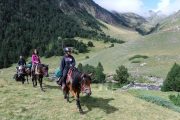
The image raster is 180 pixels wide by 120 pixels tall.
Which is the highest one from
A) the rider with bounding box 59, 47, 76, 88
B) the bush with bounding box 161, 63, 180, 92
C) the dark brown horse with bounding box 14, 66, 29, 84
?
the rider with bounding box 59, 47, 76, 88

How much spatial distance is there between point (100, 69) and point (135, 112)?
8390 centimetres

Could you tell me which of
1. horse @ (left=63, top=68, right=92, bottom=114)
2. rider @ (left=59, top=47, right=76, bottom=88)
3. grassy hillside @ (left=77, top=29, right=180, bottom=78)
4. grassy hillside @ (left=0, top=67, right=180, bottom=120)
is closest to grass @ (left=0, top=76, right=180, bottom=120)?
grassy hillside @ (left=0, top=67, right=180, bottom=120)

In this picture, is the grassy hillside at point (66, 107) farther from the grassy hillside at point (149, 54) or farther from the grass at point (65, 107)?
the grassy hillside at point (149, 54)

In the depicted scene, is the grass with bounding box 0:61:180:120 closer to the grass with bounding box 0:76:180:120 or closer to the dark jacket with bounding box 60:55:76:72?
the grass with bounding box 0:76:180:120

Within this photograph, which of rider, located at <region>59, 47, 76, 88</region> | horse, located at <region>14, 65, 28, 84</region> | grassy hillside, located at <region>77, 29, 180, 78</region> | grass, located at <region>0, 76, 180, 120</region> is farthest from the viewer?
grassy hillside, located at <region>77, 29, 180, 78</region>

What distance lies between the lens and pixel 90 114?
25.2 metres

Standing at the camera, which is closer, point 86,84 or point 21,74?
point 86,84

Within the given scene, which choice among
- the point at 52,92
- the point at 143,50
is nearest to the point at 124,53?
the point at 143,50

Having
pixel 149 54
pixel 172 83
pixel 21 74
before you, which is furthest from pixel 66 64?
pixel 149 54

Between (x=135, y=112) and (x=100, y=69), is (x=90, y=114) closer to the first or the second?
(x=135, y=112)

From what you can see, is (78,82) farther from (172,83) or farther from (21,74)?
(172,83)

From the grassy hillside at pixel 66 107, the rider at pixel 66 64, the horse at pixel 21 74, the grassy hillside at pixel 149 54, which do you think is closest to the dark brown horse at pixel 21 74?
the horse at pixel 21 74

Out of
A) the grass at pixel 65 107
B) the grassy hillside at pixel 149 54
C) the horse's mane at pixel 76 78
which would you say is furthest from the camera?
the grassy hillside at pixel 149 54

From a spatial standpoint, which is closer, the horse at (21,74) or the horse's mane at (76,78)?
the horse's mane at (76,78)
